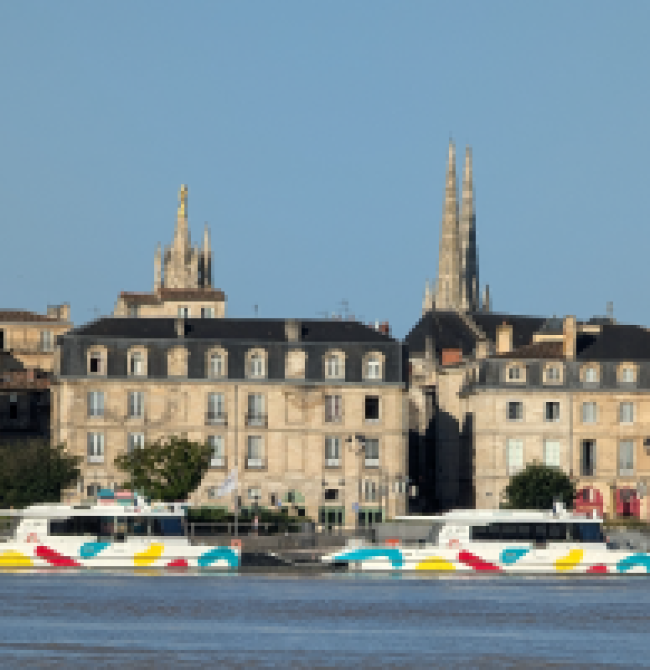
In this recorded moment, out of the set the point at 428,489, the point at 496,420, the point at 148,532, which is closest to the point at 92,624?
the point at 148,532

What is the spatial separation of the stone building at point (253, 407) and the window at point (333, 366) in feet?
0.17

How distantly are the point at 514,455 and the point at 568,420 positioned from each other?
134 inches

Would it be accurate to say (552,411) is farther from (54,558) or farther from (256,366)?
(54,558)

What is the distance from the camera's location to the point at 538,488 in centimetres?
11800

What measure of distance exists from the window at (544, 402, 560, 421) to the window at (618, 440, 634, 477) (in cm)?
370

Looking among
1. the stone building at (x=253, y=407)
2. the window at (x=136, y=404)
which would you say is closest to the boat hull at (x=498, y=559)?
the stone building at (x=253, y=407)

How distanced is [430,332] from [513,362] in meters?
37.5

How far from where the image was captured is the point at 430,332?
6388 inches

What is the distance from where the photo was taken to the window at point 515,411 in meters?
124

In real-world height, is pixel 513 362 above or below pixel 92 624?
above

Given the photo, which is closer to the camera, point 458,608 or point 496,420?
point 458,608

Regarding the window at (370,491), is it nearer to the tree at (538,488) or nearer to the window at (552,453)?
the tree at (538,488)

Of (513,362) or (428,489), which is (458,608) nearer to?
(513,362)

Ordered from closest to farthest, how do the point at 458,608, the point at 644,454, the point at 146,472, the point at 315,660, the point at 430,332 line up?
1. the point at 315,660
2. the point at 458,608
3. the point at 146,472
4. the point at 644,454
5. the point at 430,332
